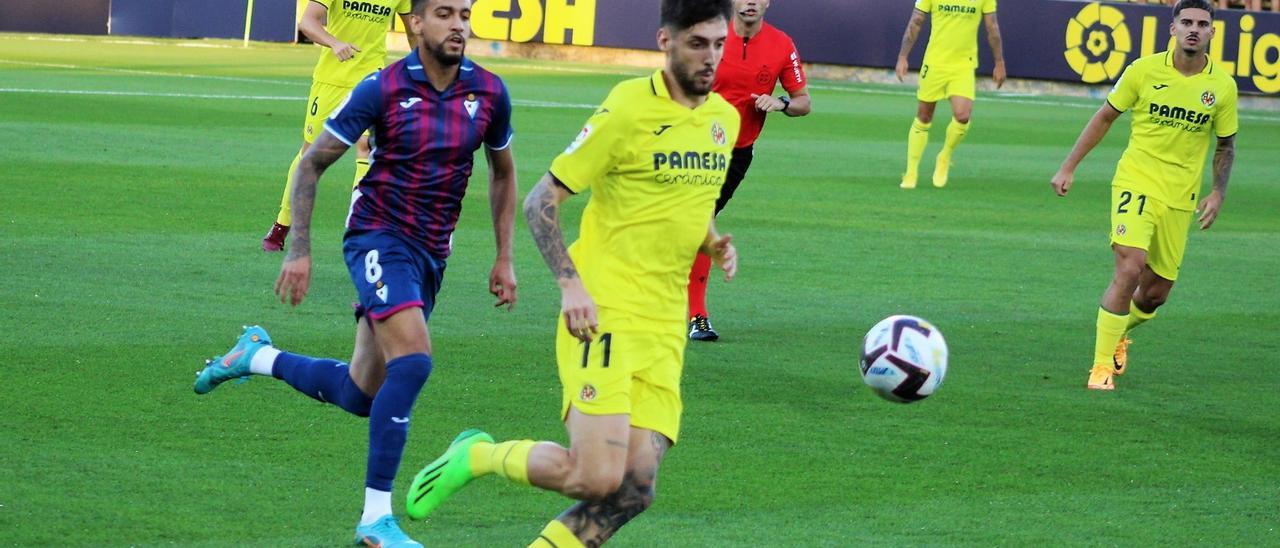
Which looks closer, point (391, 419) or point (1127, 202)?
point (391, 419)

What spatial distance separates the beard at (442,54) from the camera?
598 centimetres

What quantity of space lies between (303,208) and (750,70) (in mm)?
4611

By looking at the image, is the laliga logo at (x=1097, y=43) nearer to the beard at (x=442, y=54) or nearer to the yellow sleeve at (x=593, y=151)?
the beard at (x=442, y=54)

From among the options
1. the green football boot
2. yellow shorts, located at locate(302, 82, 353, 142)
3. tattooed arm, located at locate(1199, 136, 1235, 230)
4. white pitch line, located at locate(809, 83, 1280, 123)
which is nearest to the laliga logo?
white pitch line, located at locate(809, 83, 1280, 123)

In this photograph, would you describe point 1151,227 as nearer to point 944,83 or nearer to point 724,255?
point 724,255

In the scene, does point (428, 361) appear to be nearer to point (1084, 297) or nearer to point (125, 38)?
point (1084, 297)

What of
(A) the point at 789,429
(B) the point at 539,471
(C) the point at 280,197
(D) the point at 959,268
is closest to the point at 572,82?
(C) the point at 280,197

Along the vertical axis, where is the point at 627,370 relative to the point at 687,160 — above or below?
below

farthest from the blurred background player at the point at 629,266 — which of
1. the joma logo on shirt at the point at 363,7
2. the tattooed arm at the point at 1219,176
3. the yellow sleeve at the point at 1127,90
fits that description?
the joma logo on shirt at the point at 363,7

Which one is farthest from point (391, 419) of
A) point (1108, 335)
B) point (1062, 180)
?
point (1062, 180)

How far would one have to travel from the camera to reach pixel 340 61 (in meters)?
11.7

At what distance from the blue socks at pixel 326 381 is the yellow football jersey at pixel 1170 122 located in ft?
14.8

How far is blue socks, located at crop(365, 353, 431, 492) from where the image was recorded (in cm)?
583

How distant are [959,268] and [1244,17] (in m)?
21.5
